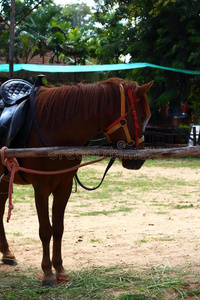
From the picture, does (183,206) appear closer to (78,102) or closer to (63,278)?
(63,278)

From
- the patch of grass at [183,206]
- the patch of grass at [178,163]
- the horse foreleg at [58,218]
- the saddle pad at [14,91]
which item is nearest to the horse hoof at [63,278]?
the horse foreleg at [58,218]

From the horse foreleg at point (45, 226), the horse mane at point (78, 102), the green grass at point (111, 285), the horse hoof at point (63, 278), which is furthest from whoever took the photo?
the horse hoof at point (63, 278)

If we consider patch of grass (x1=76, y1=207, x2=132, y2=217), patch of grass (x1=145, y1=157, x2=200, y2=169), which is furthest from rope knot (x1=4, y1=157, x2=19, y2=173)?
patch of grass (x1=145, y1=157, x2=200, y2=169)

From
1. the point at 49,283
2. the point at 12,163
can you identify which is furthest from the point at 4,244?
the point at 12,163

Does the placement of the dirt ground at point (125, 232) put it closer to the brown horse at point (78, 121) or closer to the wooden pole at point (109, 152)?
the brown horse at point (78, 121)

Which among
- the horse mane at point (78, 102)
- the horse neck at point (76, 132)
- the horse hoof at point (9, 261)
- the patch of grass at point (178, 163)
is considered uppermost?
the horse mane at point (78, 102)

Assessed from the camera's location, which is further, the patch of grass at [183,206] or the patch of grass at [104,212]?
the patch of grass at [183,206]

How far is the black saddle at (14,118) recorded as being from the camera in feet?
12.3

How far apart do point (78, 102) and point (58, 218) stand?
1133mm

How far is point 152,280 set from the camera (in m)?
3.78

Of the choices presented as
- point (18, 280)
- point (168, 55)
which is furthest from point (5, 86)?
point (168, 55)

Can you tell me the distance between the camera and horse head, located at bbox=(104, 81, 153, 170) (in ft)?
11.5

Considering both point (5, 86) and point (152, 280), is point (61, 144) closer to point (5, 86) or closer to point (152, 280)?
point (5, 86)

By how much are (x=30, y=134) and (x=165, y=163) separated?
11.2 metres
